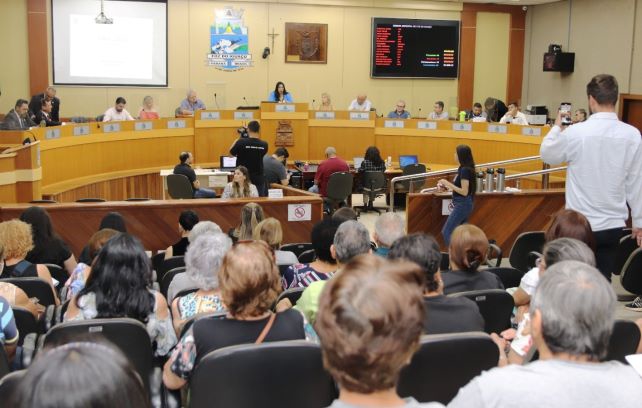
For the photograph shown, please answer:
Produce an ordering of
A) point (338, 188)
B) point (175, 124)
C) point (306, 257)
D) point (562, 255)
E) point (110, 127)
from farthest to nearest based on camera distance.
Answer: point (175, 124), point (110, 127), point (338, 188), point (306, 257), point (562, 255)

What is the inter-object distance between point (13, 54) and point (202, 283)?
11.8 metres

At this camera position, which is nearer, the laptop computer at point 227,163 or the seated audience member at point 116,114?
the laptop computer at point 227,163

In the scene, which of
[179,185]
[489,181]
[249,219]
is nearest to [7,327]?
[249,219]

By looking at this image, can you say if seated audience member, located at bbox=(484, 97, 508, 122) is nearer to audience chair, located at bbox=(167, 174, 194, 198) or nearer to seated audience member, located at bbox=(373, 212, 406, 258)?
audience chair, located at bbox=(167, 174, 194, 198)

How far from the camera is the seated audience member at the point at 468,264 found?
143 inches

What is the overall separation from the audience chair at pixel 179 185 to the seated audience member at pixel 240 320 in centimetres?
688

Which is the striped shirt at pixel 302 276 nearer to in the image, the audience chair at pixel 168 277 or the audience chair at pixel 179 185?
the audience chair at pixel 168 277

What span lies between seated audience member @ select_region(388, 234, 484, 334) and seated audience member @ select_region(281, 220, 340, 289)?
803mm

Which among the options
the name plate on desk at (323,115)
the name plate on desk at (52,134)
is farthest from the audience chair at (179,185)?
the name plate on desk at (323,115)

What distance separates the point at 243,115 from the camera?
43.4 feet

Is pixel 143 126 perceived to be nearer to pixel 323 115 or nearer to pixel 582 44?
pixel 323 115

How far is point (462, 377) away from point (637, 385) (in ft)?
2.78

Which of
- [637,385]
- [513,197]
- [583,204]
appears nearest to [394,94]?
[513,197]

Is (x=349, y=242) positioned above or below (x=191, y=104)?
below
